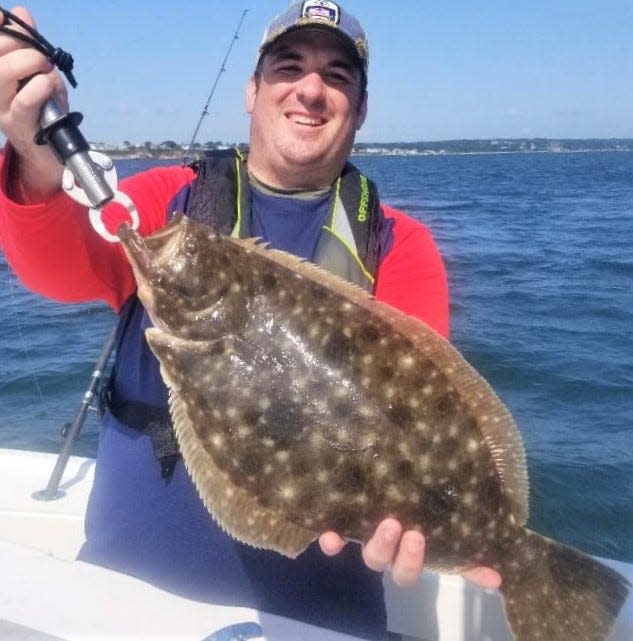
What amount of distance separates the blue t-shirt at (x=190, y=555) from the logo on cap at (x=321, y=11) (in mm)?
1584

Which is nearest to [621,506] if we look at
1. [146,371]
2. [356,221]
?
[356,221]

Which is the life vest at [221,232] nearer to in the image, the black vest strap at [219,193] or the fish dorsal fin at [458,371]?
the black vest strap at [219,193]

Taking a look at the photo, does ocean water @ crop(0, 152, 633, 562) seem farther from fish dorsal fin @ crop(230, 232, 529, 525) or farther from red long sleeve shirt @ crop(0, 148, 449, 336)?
fish dorsal fin @ crop(230, 232, 529, 525)

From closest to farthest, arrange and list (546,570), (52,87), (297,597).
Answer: (52,87), (546,570), (297,597)

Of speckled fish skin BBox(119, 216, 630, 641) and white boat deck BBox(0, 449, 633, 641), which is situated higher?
speckled fish skin BBox(119, 216, 630, 641)

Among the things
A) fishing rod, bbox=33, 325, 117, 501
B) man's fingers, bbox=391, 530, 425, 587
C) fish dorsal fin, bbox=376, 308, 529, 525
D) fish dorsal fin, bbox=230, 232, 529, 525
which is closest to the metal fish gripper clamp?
fish dorsal fin, bbox=230, 232, 529, 525

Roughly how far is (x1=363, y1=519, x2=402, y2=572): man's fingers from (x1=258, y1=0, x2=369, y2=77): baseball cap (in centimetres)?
215

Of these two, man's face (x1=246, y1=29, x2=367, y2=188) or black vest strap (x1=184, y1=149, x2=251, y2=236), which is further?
man's face (x1=246, y1=29, x2=367, y2=188)

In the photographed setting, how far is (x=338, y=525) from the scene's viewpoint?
2.49m

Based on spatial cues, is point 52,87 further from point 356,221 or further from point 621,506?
point 621,506

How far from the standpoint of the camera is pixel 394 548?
7.99 ft

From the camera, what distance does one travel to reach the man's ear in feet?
12.1

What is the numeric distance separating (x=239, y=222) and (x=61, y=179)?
93cm

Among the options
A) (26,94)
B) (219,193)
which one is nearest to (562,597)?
(219,193)
